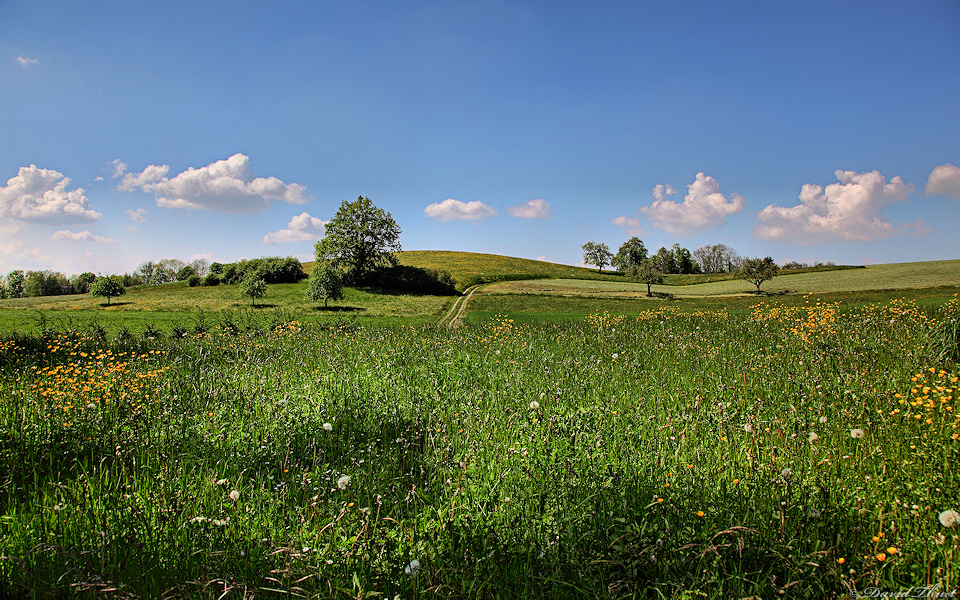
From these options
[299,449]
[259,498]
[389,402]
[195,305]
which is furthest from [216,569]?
[195,305]

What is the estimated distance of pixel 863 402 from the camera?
17.9ft

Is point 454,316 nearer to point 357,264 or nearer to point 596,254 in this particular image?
point 357,264

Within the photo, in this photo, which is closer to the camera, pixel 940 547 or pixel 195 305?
pixel 940 547

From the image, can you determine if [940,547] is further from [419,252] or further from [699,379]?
[419,252]

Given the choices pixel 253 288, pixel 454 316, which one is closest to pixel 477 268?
pixel 253 288

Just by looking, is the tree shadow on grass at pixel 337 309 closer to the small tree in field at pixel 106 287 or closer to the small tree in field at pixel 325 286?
the small tree in field at pixel 325 286

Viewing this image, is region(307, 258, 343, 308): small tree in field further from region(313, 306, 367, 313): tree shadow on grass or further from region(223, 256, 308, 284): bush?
region(223, 256, 308, 284): bush

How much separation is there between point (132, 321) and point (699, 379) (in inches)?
1364

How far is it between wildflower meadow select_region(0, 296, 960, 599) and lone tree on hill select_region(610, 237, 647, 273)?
9865 cm

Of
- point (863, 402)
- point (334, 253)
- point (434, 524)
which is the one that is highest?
point (334, 253)

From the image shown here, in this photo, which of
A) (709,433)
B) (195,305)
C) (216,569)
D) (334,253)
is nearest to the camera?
(216,569)

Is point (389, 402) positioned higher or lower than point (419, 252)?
lower

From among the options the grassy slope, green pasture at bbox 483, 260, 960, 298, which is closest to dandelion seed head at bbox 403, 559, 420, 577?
the grassy slope

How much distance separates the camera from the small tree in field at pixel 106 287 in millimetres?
45969
